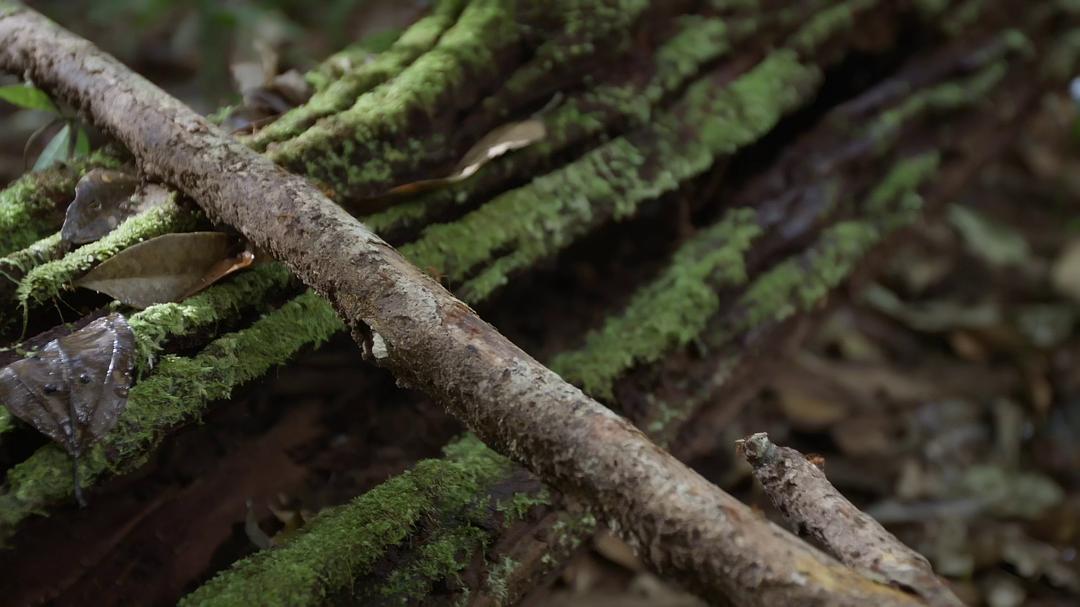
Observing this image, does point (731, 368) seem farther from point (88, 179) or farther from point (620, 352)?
point (88, 179)

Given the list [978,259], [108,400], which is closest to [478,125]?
[108,400]

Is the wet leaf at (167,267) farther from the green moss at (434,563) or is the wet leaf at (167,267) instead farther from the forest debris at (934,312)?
the forest debris at (934,312)

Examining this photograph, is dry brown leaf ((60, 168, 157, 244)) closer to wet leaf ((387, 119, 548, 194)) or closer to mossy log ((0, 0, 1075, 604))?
mossy log ((0, 0, 1075, 604))

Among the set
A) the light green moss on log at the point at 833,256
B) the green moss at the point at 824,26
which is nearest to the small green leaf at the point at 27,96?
the light green moss on log at the point at 833,256

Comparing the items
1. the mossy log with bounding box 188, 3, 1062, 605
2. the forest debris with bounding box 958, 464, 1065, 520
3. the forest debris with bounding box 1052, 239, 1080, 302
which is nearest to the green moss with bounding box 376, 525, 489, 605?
the mossy log with bounding box 188, 3, 1062, 605

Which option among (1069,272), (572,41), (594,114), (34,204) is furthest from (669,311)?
(1069,272)

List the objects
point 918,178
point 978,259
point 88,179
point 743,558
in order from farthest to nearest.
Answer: point 978,259, point 918,178, point 88,179, point 743,558
